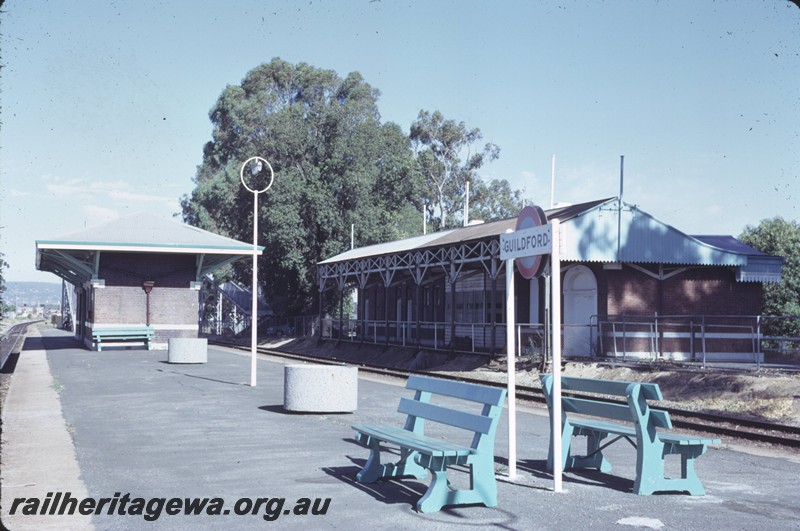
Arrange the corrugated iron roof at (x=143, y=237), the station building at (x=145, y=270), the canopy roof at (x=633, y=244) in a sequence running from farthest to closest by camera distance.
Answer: the station building at (x=145, y=270)
the corrugated iron roof at (x=143, y=237)
the canopy roof at (x=633, y=244)

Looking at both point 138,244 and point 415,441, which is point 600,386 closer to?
point 415,441

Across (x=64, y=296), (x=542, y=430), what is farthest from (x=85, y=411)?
(x=64, y=296)

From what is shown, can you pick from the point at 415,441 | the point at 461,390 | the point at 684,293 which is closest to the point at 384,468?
the point at 415,441

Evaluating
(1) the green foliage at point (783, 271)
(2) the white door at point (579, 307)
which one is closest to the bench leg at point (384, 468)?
(2) the white door at point (579, 307)

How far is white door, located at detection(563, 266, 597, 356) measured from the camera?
2502cm

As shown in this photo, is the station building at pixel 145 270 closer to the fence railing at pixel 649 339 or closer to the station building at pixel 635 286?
the station building at pixel 635 286

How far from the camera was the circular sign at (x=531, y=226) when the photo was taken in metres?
7.37

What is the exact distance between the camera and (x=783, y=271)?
38.9 meters

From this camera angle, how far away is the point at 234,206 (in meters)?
53.8

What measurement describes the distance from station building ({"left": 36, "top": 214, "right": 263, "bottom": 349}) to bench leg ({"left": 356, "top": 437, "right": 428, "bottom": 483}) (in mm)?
24764

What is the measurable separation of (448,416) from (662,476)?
197 centimetres

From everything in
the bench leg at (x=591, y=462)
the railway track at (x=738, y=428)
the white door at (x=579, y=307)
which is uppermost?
the white door at (x=579, y=307)

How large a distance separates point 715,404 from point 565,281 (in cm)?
978

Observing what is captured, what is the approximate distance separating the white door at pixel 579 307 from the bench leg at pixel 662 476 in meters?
17.1
